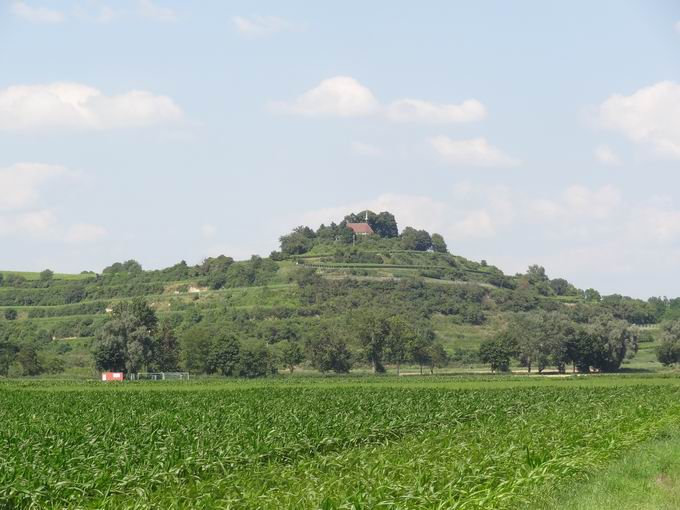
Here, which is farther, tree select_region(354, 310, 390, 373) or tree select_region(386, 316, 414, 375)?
tree select_region(386, 316, 414, 375)

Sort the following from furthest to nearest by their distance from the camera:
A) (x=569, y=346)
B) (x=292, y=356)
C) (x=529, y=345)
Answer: (x=529, y=345) → (x=292, y=356) → (x=569, y=346)

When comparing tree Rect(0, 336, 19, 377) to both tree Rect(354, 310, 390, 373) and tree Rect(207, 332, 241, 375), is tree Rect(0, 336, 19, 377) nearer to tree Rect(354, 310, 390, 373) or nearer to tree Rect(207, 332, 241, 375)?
tree Rect(207, 332, 241, 375)

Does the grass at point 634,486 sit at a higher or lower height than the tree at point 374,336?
lower

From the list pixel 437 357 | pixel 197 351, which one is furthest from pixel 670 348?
pixel 197 351

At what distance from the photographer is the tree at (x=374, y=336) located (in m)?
156

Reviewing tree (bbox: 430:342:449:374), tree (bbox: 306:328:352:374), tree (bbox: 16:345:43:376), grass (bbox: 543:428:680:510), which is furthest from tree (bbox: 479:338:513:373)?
grass (bbox: 543:428:680:510)

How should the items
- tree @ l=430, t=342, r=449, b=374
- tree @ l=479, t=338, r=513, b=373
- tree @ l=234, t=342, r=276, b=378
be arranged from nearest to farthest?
tree @ l=234, t=342, r=276, b=378, tree @ l=479, t=338, r=513, b=373, tree @ l=430, t=342, r=449, b=374

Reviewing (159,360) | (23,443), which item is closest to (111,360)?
(159,360)

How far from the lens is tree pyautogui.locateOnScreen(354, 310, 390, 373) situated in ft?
510

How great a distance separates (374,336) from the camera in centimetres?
15538

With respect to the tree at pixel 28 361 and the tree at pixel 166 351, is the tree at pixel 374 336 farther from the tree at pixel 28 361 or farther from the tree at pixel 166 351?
the tree at pixel 28 361

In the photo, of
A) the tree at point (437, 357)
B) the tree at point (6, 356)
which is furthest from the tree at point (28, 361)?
the tree at point (437, 357)

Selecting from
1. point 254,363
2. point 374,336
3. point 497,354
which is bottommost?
point 254,363

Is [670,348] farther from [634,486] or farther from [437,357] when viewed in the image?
[634,486]
